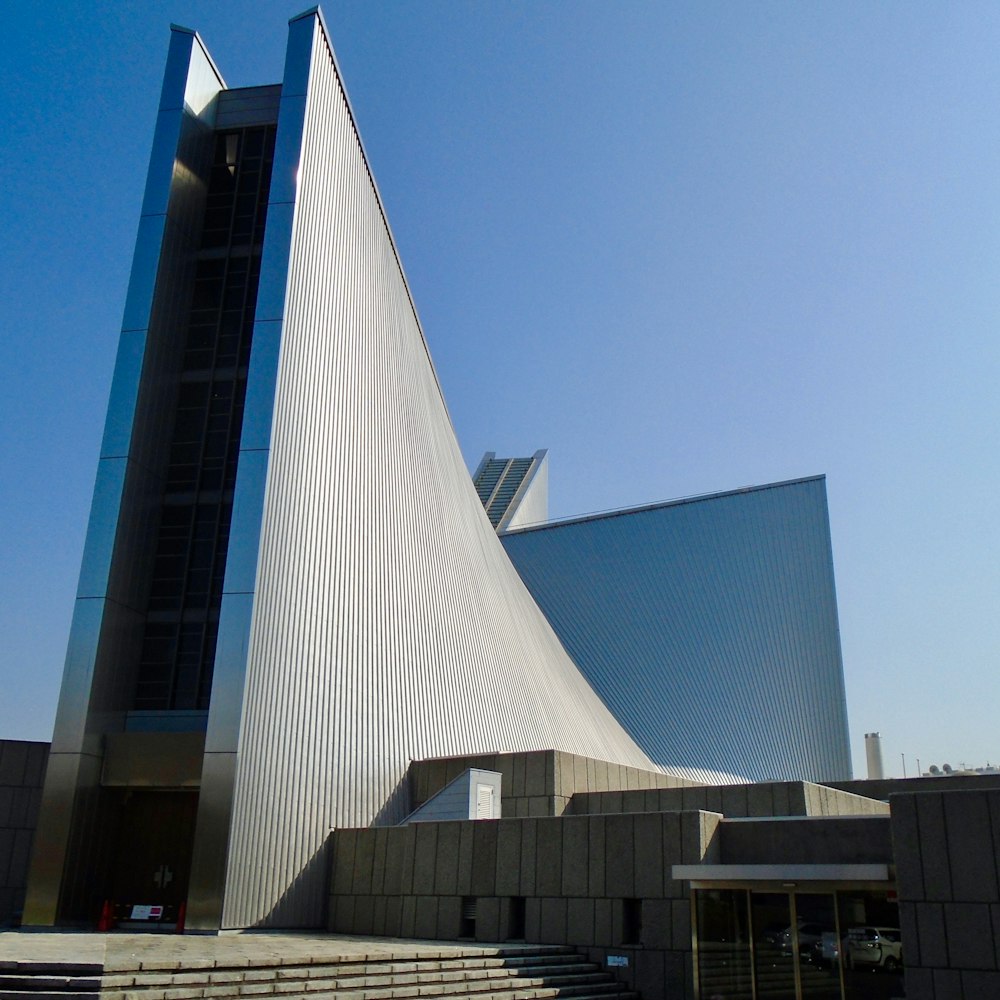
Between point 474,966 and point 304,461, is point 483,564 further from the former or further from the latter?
point 474,966

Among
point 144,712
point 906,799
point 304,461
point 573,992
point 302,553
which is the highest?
point 304,461

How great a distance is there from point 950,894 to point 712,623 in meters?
26.5

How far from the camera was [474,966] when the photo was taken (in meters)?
12.0

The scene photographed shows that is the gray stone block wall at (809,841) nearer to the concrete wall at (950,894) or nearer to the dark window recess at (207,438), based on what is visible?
the concrete wall at (950,894)

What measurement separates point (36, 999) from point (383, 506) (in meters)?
11.9

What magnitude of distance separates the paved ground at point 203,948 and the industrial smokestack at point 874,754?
27.0m

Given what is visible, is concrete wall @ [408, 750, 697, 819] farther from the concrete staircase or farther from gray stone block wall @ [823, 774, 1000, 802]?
gray stone block wall @ [823, 774, 1000, 802]

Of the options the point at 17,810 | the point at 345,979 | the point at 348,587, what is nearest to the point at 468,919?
the point at 345,979

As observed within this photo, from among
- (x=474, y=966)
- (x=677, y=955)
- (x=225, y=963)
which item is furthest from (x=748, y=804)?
(x=225, y=963)

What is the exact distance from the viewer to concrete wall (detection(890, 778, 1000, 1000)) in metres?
9.72

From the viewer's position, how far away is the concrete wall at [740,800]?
16.6 meters

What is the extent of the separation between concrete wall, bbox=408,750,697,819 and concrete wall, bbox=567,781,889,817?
1.44ft

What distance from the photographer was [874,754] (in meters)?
37.2

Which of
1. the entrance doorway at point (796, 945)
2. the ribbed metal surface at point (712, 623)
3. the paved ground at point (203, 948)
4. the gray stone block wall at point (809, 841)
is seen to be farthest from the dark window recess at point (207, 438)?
the ribbed metal surface at point (712, 623)
